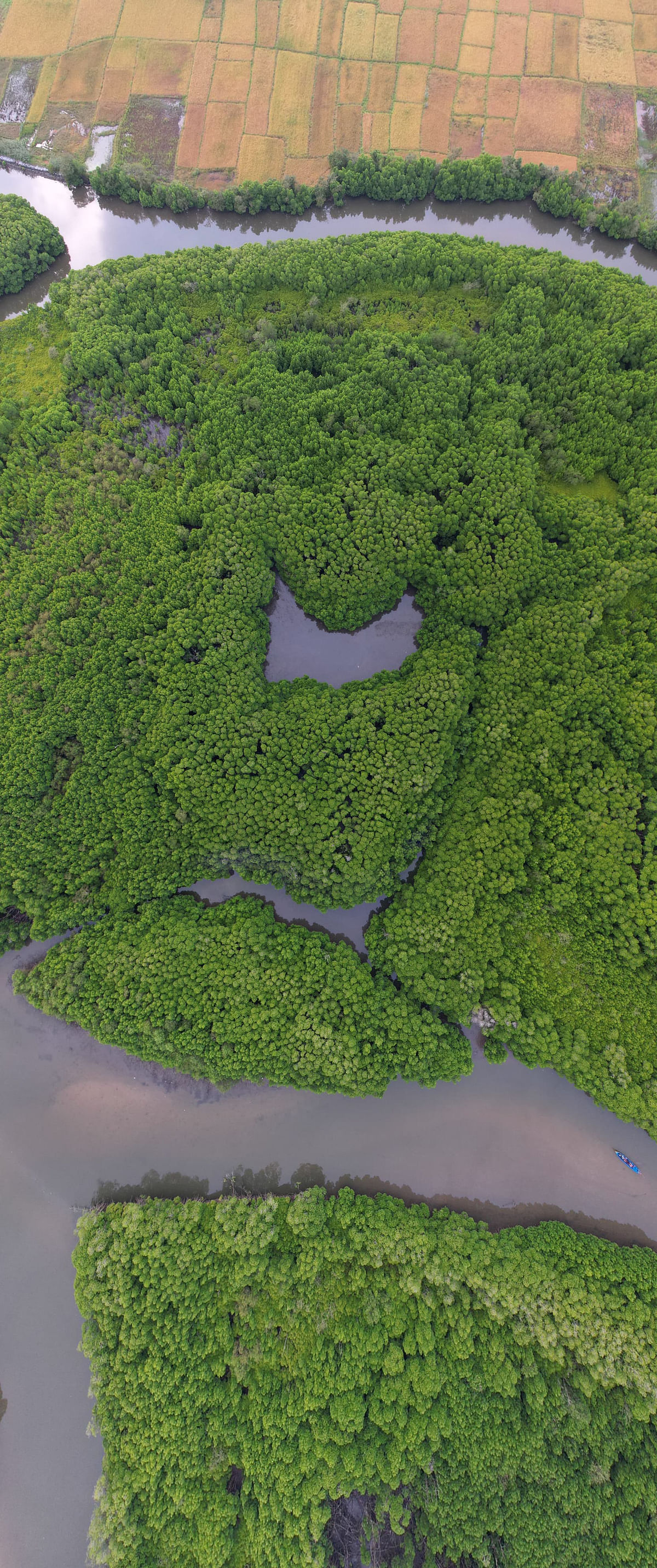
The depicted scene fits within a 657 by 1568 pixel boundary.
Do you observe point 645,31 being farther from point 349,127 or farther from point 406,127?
point 349,127

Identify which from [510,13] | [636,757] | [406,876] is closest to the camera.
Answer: [636,757]

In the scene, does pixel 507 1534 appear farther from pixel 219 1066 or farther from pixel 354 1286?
pixel 219 1066

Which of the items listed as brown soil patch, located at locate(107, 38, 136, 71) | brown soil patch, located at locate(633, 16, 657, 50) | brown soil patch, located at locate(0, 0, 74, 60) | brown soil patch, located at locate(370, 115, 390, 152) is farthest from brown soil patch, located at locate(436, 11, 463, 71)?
brown soil patch, located at locate(0, 0, 74, 60)

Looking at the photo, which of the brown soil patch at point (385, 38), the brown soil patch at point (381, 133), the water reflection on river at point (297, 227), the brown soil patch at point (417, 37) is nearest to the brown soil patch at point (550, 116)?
the water reflection on river at point (297, 227)

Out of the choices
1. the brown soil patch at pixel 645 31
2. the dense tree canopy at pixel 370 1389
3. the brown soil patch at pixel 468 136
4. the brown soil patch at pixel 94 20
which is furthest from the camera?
the brown soil patch at pixel 94 20

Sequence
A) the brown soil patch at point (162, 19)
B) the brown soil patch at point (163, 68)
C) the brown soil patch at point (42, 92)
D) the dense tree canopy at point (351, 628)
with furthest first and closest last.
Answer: the brown soil patch at point (42, 92) → the brown soil patch at point (162, 19) → the brown soil patch at point (163, 68) → the dense tree canopy at point (351, 628)

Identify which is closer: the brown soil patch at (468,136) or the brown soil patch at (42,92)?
the brown soil patch at (468,136)

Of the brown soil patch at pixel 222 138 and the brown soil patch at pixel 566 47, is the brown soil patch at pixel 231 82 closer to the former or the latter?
the brown soil patch at pixel 222 138

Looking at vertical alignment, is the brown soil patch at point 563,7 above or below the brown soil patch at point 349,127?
above

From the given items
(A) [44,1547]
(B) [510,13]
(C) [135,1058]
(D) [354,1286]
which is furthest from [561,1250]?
(B) [510,13]
